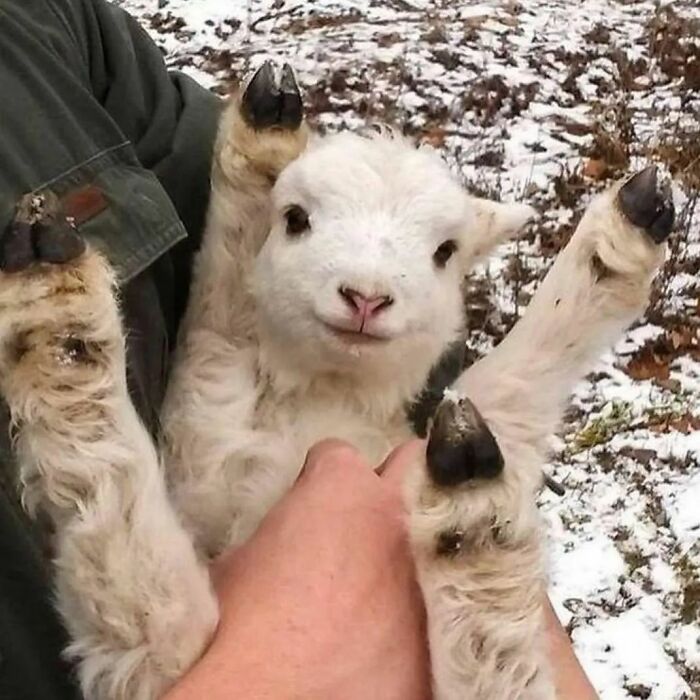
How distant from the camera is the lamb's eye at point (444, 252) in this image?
9.30 ft

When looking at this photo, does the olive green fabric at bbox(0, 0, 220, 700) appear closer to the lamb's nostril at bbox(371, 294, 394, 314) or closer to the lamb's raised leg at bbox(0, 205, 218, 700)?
the lamb's raised leg at bbox(0, 205, 218, 700)

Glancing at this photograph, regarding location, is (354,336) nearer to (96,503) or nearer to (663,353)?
(96,503)

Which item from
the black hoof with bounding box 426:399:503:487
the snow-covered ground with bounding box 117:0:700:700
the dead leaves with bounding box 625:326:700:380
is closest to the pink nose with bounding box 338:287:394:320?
the black hoof with bounding box 426:399:503:487

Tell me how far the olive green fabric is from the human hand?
11.3 inches

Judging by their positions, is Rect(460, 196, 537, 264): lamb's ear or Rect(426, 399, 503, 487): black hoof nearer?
Rect(426, 399, 503, 487): black hoof

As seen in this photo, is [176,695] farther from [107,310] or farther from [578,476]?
[578,476]

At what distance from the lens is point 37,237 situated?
2010 mm

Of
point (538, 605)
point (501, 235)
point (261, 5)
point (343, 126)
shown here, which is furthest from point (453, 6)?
point (538, 605)

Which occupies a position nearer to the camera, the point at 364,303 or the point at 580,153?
the point at 364,303

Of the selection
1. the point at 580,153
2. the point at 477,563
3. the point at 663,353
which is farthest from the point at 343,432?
the point at 580,153

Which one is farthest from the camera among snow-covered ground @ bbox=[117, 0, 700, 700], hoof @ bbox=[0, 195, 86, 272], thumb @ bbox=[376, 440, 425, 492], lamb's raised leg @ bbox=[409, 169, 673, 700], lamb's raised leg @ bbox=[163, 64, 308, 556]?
snow-covered ground @ bbox=[117, 0, 700, 700]

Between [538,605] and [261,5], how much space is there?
9.45 metres

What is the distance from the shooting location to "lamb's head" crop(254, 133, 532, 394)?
256cm

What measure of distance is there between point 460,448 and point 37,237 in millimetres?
717
